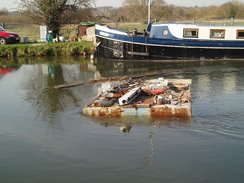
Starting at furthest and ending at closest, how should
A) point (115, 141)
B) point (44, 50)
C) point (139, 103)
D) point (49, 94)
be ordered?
point (44, 50)
point (49, 94)
point (139, 103)
point (115, 141)

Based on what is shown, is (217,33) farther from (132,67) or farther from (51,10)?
(51,10)

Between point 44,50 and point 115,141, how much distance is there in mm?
17942

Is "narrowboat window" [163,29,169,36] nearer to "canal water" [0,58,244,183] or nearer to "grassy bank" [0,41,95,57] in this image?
"grassy bank" [0,41,95,57]

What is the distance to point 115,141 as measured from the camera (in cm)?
790

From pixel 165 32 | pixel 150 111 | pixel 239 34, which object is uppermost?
pixel 165 32

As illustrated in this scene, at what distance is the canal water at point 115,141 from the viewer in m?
6.44

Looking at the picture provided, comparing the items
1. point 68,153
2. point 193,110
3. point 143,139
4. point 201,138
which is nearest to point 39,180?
point 68,153

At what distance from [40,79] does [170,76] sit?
19.8 ft

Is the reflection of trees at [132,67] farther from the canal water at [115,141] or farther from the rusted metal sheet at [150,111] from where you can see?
the rusted metal sheet at [150,111]

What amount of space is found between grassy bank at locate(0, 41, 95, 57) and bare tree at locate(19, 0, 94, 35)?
4.19 metres

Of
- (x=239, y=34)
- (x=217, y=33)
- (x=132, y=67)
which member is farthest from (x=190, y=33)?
(x=132, y=67)

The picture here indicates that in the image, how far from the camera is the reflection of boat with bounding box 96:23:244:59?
65.0 feet

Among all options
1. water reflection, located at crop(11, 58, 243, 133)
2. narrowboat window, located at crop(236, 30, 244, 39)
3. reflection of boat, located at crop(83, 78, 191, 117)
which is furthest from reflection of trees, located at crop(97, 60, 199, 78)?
reflection of boat, located at crop(83, 78, 191, 117)

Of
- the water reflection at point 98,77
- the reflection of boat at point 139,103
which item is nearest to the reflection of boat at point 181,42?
the water reflection at point 98,77
